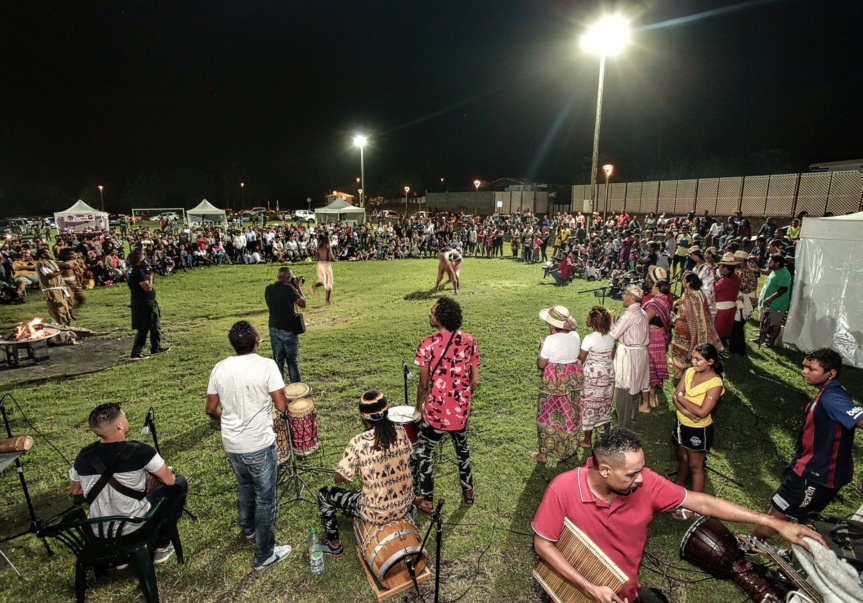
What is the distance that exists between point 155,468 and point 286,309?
3.10 metres

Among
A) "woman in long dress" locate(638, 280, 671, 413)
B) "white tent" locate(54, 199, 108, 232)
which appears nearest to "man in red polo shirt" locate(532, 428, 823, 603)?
"woman in long dress" locate(638, 280, 671, 413)

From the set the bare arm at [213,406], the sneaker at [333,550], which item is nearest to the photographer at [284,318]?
the bare arm at [213,406]

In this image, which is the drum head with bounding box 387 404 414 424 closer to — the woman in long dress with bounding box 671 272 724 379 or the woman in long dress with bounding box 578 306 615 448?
the woman in long dress with bounding box 578 306 615 448

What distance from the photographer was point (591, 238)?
1830cm

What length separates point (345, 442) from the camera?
5.52 meters

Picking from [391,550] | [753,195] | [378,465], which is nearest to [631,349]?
[378,465]

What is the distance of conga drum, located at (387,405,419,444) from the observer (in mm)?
4012

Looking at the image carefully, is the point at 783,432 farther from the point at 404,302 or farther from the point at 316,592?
the point at 404,302

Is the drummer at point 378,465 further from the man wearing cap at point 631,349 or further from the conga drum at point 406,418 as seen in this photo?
the man wearing cap at point 631,349

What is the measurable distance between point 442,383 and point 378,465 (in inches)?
41.8

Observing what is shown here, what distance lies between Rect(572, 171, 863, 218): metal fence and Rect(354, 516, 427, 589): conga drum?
2420cm

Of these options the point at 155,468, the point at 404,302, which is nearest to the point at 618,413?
the point at 155,468

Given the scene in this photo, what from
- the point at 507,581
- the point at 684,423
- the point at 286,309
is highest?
the point at 286,309

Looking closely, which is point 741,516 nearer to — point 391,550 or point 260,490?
point 391,550
